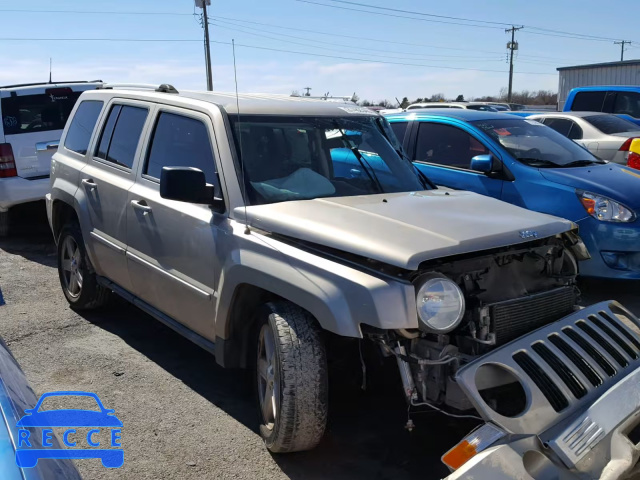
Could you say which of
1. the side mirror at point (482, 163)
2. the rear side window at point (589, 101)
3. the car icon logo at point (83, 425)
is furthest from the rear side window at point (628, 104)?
the car icon logo at point (83, 425)

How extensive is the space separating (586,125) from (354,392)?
8626mm

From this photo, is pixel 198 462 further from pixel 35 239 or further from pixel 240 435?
pixel 35 239

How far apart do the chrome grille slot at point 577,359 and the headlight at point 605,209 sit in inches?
126

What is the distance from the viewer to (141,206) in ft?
15.2

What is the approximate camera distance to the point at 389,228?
338 centimetres

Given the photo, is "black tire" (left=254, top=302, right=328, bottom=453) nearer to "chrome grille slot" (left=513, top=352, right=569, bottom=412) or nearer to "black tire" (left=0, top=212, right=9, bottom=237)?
"chrome grille slot" (left=513, top=352, right=569, bottom=412)

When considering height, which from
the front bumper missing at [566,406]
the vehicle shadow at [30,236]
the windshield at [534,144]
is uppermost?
the windshield at [534,144]

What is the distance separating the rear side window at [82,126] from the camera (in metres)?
5.77

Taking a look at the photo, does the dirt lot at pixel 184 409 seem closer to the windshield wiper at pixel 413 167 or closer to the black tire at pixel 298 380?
the black tire at pixel 298 380

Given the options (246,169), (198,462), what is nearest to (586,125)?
(246,169)

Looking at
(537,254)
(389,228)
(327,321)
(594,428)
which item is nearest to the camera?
(594,428)

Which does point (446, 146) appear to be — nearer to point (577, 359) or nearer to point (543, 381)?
point (577, 359)

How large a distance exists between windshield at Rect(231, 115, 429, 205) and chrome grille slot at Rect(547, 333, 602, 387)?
1.58 meters

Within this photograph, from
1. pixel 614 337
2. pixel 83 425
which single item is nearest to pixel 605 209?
pixel 614 337
